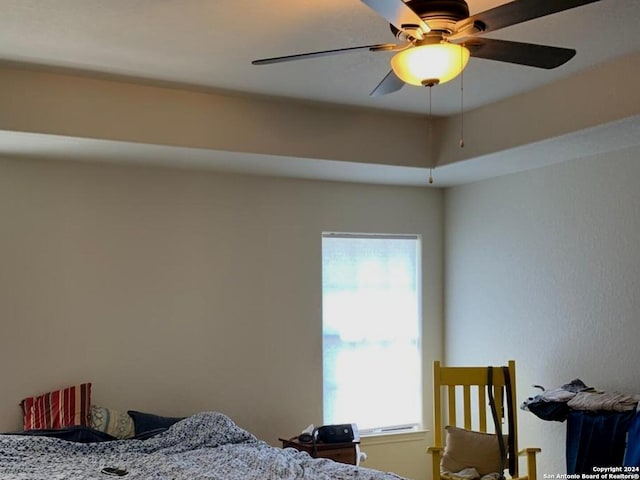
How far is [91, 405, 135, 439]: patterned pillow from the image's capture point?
4.01m

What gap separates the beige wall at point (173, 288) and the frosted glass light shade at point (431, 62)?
2599 millimetres

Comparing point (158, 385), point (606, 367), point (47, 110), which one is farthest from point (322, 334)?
point (47, 110)

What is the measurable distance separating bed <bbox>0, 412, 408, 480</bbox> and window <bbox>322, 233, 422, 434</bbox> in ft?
4.24

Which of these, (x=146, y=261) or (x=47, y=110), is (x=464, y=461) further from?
(x=47, y=110)

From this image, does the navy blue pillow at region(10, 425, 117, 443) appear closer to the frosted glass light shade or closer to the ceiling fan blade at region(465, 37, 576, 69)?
the frosted glass light shade

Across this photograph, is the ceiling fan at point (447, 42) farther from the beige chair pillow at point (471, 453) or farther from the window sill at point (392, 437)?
the window sill at point (392, 437)

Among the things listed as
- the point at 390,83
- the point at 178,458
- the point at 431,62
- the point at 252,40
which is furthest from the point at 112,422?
the point at 431,62

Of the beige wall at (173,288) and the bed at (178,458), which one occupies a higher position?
the beige wall at (173,288)

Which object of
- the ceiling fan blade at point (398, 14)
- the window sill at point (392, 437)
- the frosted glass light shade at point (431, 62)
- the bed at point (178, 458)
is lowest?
the window sill at point (392, 437)

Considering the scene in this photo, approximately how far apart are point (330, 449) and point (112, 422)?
53.5 inches

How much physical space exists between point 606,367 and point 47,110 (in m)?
3.43

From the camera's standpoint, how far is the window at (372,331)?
4980 millimetres

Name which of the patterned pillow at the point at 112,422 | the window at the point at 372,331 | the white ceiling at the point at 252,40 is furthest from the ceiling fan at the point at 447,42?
the window at the point at 372,331

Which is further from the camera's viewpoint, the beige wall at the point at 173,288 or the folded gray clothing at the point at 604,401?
the beige wall at the point at 173,288
